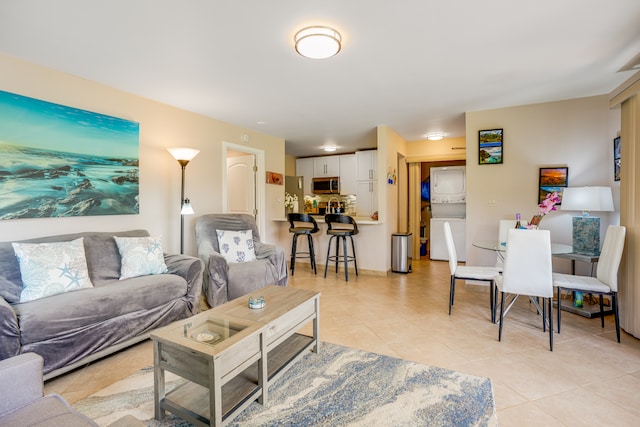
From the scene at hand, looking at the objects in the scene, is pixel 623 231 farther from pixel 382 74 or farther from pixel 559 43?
pixel 382 74

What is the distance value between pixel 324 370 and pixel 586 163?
382 cm

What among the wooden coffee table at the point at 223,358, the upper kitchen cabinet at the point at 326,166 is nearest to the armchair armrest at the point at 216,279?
the wooden coffee table at the point at 223,358

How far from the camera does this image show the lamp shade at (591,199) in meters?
3.11

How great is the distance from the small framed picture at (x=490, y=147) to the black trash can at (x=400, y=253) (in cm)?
172

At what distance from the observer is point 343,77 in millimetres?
2914

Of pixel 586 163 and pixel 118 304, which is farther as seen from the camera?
pixel 586 163

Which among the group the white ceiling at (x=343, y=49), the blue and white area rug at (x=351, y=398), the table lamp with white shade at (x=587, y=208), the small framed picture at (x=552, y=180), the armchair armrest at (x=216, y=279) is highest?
the white ceiling at (x=343, y=49)

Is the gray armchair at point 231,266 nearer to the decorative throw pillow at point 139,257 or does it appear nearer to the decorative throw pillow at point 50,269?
the decorative throw pillow at point 139,257

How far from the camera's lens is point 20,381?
1176 mm

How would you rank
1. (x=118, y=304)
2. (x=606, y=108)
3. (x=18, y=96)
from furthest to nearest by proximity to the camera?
(x=606, y=108) < (x=18, y=96) < (x=118, y=304)

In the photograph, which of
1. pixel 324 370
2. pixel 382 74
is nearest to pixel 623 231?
pixel 382 74

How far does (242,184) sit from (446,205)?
4246 mm

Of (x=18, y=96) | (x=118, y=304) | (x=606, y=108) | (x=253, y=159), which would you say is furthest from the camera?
(x=253, y=159)

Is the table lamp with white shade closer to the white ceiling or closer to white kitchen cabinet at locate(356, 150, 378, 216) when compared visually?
the white ceiling
